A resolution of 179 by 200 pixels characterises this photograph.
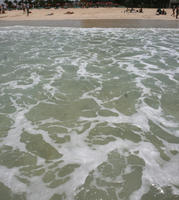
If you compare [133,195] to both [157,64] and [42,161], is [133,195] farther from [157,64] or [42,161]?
[157,64]

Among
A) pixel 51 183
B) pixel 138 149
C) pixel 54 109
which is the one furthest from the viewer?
pixel 54 109

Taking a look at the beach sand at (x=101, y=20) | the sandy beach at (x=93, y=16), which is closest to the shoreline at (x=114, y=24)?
the beach sand at (x=101, y=20)

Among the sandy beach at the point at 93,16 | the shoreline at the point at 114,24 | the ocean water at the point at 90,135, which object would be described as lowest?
the ocean water at the point at 90,135

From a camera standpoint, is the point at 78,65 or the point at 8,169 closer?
the point at 8,169

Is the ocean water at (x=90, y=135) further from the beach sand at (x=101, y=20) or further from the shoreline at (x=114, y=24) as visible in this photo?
the beach sand at (x=101, y=20)

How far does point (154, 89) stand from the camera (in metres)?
5.18

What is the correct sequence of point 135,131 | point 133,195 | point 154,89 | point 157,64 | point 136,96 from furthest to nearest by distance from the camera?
point 157,64
point 154,89
point 136,96
point 135,131
point 133,195

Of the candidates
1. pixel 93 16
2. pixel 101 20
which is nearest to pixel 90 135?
pixel 101 20

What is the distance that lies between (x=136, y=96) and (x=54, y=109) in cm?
210

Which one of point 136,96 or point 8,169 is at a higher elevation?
point 136,96

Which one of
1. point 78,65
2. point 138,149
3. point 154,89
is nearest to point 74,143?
point 138,149

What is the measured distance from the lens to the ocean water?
2428mm

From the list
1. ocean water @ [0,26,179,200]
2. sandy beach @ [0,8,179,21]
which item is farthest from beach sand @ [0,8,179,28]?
ocean water @ [0,26,179,200]

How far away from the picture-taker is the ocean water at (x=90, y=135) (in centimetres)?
243
